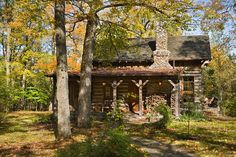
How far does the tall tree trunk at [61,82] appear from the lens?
13164 mm

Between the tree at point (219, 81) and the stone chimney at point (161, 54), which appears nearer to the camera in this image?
the stone chimney at point (161, 54)

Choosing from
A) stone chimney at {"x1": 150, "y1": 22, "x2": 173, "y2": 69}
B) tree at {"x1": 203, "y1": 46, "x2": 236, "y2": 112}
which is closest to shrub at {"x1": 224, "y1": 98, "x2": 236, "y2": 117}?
stone chimney at {"x1": 150, "y1": 22, "x2": 173, "y2": 69}

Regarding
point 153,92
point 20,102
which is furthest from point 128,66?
point 20,102

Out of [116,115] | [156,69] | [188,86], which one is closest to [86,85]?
[116,115]

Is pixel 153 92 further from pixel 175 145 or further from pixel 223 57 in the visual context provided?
pixel 223 57

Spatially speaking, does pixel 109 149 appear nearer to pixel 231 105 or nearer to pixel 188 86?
pixel 231 105

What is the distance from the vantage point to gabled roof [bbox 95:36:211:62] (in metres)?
25.3

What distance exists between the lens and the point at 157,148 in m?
11.5

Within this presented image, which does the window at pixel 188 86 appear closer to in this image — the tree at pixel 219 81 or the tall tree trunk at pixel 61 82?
the tree at pixel 219 81

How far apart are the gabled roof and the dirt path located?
40.2ft

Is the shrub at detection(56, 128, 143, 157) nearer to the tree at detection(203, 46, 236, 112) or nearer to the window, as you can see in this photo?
the window

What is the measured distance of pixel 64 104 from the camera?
13.2 m

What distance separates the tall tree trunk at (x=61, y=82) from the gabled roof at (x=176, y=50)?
36.9 feet

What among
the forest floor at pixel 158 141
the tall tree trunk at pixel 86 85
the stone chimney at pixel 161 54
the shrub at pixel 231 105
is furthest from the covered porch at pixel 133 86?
the forest floor at pixel 158 141
